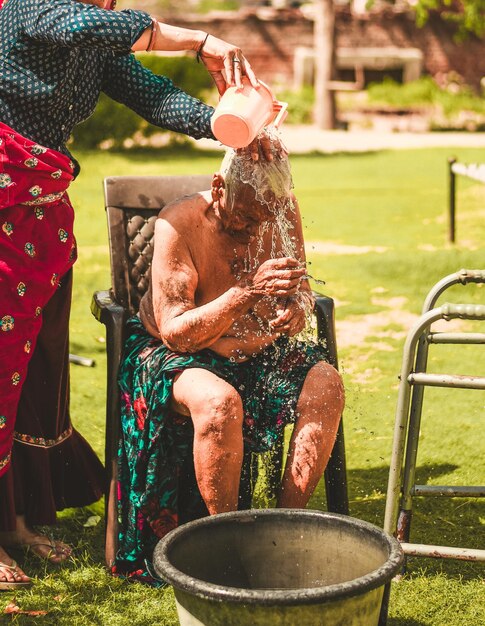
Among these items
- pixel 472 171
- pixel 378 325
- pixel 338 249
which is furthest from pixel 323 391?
pixel 338 249

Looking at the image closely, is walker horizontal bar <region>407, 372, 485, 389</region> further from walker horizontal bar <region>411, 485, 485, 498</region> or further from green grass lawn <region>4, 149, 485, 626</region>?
green grass lawn <region>4, 149, 485, 626</region>

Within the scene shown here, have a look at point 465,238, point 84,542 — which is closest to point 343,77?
point 465,238

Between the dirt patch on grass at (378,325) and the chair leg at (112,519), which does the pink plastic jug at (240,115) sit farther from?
the dirt patch on grass at (378,325)

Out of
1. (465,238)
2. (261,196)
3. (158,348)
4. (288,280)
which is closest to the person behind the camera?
(288,280)

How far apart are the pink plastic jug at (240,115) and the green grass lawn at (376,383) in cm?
141

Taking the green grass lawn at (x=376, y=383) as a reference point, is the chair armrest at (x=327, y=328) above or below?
above

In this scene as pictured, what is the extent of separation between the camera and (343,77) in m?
26.6

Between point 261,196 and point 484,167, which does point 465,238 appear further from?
point 261,196

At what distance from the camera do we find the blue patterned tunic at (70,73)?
2775 millimetres

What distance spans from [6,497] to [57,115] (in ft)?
4.03

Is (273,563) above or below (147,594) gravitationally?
above

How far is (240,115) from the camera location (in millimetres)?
2832

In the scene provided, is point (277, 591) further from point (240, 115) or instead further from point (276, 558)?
point (240, 115)

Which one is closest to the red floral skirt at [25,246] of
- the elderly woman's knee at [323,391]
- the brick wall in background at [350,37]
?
the elderly woman's knee at [323,391]
